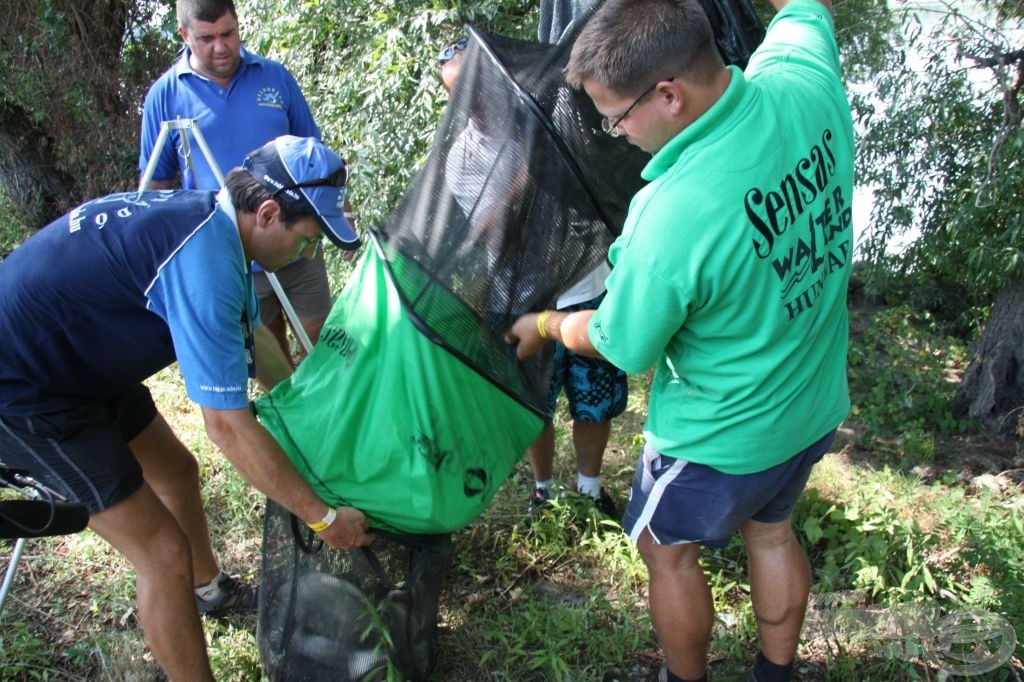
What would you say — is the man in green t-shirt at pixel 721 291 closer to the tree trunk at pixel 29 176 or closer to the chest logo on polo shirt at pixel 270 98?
the chest logo on polo shirt at pixel 270 98

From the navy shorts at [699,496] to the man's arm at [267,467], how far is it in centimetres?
82

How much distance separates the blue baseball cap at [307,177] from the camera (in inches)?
88.4

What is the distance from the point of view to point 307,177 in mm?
2250

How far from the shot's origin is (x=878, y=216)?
4.48 meters

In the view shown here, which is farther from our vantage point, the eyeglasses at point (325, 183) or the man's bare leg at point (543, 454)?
the man's bare leg at point (543, 454)

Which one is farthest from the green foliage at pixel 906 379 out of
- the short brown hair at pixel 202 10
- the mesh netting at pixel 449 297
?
the short brown hair at pixel 202 10

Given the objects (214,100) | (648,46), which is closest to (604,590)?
(648,46)

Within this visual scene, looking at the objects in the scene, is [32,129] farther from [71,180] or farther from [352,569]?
[352,569]

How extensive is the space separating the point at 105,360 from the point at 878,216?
3.86 meters

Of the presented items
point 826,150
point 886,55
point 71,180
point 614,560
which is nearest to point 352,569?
point 614,560

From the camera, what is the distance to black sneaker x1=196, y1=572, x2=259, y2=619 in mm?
3064

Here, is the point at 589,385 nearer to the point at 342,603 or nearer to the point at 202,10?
the point at 342,603

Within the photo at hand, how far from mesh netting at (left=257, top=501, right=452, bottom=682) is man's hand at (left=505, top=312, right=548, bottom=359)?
0.63 metres

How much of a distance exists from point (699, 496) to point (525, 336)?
66cm
